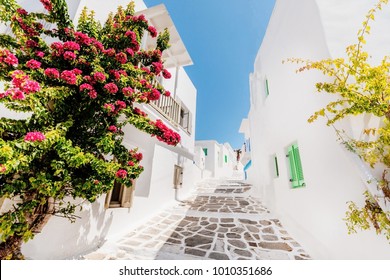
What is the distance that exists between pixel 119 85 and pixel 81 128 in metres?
1.01

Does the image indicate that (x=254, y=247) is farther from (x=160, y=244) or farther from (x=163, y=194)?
(x=163, y=194)

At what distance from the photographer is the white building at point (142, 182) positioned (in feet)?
11.4

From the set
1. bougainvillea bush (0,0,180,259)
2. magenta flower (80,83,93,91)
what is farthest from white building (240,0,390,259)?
magenta flower (80,83,93,91)

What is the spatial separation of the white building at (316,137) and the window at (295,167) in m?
0.03

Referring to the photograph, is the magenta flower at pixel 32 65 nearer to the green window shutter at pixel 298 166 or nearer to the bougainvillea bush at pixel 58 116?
the bougainvillea bush at pixel 58 116

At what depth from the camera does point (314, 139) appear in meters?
3.93

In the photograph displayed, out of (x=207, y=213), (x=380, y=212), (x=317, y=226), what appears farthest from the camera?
(x=207, y=213)

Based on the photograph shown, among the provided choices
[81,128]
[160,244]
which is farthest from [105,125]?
[160,244]

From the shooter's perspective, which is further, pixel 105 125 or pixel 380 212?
pixel 105 125

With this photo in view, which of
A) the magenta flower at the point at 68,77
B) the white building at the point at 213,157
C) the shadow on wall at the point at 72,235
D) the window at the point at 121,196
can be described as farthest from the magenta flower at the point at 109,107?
the white building at the point at 213,157

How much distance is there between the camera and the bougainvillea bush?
2.26m

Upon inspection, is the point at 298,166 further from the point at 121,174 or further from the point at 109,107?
the point at 109,107

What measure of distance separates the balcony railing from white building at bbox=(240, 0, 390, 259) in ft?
14.8

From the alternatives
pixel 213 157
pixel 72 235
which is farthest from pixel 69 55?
pixel 213 157
